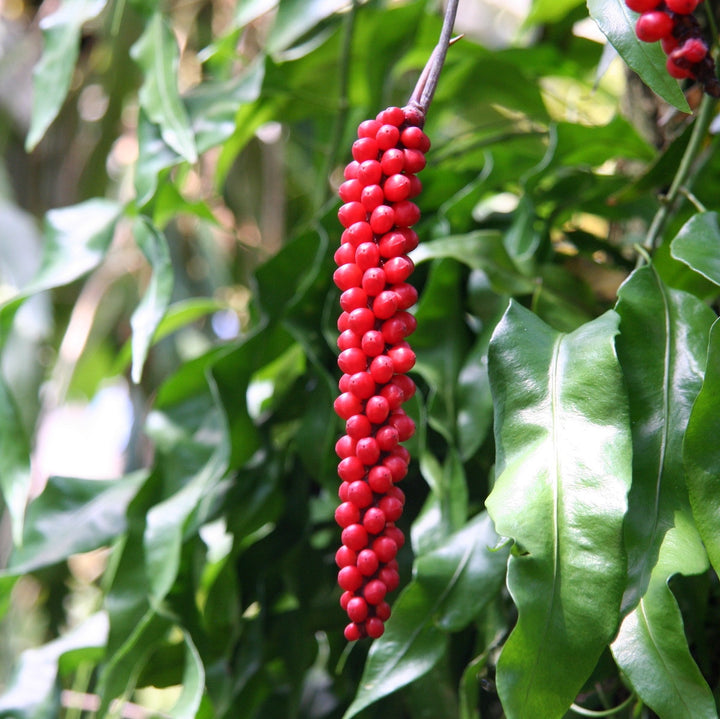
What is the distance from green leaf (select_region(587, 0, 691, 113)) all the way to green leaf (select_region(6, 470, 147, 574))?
0.46 metres

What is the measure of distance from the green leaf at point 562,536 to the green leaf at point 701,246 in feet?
0.27

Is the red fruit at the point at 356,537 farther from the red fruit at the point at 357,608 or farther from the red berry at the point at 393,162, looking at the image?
the red berry at the point at 393,162

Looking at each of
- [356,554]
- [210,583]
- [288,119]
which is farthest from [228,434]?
[288,119]

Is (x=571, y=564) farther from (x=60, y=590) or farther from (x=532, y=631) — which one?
(x=60, y=590)

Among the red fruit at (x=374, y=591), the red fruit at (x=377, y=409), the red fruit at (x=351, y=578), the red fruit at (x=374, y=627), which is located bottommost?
the red fruit at (x=374, y=627)

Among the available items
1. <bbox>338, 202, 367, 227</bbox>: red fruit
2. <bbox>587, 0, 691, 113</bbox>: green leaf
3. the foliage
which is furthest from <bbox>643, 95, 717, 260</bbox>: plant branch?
<bbox>338, 202, 367, 227</bbox>: red fruit

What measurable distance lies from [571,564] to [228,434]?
0.28 m

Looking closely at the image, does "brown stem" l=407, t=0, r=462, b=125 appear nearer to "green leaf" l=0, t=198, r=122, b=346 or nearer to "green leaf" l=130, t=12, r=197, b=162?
"green leaf" l=130, t=12, r=197, b=162

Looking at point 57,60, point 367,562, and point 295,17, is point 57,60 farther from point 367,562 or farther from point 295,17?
point 367,562

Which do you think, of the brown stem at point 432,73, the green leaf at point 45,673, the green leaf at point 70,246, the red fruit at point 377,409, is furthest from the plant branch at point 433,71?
the green leaf at point 45,673

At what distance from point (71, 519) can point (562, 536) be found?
1.40ft

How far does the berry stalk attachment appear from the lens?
13.5 inches

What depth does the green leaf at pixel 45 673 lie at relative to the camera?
603 mm

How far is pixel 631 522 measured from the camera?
38 cm
